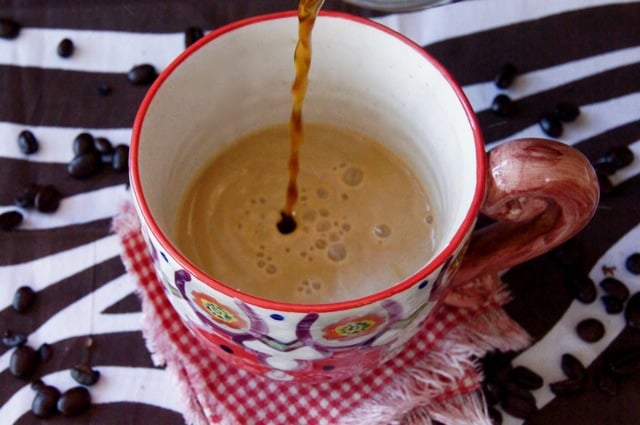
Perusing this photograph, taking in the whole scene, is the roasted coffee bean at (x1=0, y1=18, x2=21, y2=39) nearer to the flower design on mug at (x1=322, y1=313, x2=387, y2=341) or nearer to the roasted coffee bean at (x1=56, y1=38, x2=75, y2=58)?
the roasted coffee bean at (x1=56, y1=38, x2=75, y2=58)

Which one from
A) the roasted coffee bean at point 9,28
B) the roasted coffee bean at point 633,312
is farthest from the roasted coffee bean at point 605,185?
the roasted coffee bean at point 9,28

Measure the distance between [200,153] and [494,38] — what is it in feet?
1.42

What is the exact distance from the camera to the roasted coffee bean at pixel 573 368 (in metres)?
0.83

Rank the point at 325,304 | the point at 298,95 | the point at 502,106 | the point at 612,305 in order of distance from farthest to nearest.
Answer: the point at 502,106
the point at 612,305
the point at 298,95
the point at 325,304

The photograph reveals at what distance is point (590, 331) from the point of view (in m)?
0.85

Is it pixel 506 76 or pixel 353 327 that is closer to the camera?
pixel 353 327

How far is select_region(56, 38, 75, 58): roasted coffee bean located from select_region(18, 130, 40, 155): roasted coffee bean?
0.38 ft

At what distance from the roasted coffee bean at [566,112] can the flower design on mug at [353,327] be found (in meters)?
0.45

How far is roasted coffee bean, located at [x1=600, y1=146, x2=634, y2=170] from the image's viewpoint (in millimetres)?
941

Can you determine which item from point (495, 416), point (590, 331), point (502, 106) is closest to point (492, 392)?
point (495, 416)

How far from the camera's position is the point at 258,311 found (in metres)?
0.61

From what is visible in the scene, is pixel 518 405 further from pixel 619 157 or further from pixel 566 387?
pixel 619 157

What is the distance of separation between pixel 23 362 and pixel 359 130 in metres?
0.42

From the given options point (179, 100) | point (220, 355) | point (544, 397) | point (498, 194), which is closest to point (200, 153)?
point (179, 100)
